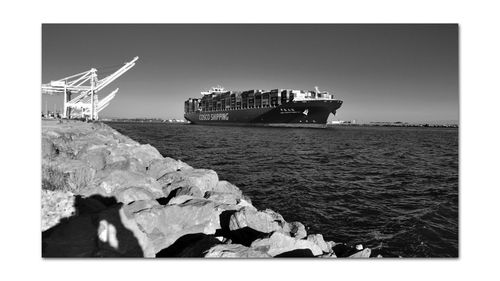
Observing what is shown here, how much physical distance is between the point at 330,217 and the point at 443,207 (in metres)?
2.69

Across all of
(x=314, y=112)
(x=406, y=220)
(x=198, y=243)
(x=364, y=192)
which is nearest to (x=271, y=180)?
(x=364, y=192)

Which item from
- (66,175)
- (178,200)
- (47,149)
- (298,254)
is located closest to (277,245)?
(298,254)

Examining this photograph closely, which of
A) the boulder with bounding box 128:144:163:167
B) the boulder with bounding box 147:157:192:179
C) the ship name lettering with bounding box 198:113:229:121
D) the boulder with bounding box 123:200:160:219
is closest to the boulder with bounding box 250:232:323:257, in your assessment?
the boulder with bounding box 123:200:160:219

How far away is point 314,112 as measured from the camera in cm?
4178

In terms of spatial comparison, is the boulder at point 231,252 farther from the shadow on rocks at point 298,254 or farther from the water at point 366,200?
the water at point 366,200

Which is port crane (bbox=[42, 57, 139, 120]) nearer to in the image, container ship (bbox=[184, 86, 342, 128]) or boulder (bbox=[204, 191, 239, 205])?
boulder (bbox=[204, 191, 239, 205])

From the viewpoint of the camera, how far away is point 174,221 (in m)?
3.31

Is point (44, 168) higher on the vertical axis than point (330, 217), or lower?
higher

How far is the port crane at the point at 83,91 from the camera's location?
5.89m

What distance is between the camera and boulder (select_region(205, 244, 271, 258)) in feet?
9.52

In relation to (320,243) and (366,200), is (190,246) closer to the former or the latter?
(320,243)

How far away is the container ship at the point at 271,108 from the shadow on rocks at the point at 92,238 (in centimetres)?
3916

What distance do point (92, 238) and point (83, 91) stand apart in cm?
601

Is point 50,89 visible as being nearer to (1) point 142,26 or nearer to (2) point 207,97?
(1) point 142,26
